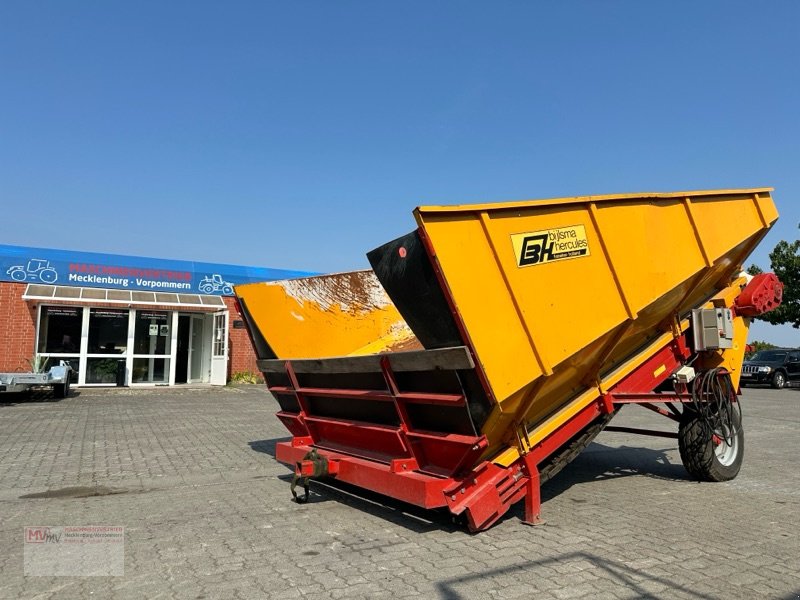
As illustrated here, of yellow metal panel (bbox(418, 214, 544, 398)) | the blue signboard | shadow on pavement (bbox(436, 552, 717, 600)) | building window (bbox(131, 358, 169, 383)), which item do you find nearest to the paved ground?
shadow on pavement (bbox(436, 552, 717, 600))

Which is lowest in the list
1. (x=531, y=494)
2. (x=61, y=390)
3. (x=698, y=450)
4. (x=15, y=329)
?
(x=531, y=494)

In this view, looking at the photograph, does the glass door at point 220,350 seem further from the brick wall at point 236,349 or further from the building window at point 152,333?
the building window at point 152,333

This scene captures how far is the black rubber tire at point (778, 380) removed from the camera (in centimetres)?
2445

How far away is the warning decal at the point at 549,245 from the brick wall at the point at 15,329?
19.1 m

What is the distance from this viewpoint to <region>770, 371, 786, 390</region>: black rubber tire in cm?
2445

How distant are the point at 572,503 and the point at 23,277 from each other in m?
19.3

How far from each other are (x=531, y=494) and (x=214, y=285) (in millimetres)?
19868

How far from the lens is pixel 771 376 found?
24.5 meters

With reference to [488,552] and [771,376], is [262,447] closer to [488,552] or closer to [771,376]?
[488,552]

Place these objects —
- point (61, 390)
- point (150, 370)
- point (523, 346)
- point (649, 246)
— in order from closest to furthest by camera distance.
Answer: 1. point (523, 346)
2. point (649, 246)
3. point (61, 390)
4. point (150, 370)

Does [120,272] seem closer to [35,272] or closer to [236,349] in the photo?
[35,272]

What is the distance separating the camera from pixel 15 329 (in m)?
18.5

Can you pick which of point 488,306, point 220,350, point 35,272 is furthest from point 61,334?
point 488,306

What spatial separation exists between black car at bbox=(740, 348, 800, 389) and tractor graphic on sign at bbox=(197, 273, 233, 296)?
21.3 meters
